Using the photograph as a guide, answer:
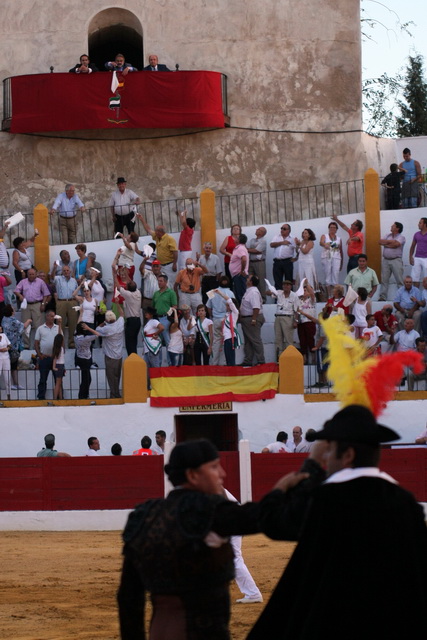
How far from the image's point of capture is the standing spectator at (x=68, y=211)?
23.8 m

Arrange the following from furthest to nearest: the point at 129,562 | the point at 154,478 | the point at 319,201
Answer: the point at 319,201
the point at 154,478
the point at 129,562

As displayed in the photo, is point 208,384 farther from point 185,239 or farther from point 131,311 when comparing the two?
point 185,239

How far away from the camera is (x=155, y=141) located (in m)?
26.5

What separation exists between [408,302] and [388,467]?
3.22 meters

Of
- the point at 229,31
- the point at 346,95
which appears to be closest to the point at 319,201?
the point at 346,95

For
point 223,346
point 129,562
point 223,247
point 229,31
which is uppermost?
point 229,31

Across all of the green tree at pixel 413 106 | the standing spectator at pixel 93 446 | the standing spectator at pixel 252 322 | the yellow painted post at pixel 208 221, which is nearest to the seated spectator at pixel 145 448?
the standing spectator at pixel 93 446

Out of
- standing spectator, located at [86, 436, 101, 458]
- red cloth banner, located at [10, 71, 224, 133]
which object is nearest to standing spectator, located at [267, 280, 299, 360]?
standing spectator, located at [86, 436, 101, 458]

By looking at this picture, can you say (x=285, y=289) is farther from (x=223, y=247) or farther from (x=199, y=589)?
(x=199, y=589)

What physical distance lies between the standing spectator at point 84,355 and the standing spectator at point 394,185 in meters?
7.24

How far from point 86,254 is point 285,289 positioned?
4297mm

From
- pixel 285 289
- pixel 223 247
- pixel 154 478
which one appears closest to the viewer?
pixel 154 478

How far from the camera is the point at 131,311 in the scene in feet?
64.2

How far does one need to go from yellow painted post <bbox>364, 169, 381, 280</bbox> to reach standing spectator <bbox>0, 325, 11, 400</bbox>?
6.74m
